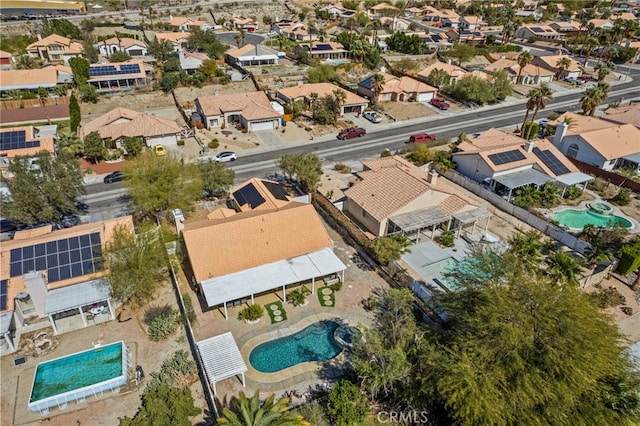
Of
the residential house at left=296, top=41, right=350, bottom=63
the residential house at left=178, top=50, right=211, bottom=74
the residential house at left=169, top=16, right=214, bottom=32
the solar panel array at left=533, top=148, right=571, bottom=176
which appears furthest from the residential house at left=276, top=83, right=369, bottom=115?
the residential house at left=169, top=16, right=214, bottom=32

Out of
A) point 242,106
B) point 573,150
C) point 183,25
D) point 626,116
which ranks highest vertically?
point 183,25

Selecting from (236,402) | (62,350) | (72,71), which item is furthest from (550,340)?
(72,71)

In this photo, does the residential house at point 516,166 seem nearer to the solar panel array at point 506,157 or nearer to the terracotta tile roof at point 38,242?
the solar panel array at point 506,157

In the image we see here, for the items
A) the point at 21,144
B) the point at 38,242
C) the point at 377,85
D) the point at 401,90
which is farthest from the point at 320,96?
the point at 38,242

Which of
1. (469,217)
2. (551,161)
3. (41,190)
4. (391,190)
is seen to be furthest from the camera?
(551,161)

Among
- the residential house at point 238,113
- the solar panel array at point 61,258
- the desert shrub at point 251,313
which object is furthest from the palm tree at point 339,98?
the solar panel array at point 61,258

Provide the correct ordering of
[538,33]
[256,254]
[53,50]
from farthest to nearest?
[538,33], [53,50], [256,254]

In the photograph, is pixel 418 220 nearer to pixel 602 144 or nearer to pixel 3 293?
pixel 3 293

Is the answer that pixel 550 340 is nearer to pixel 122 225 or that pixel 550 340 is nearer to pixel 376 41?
pixel 122 225
